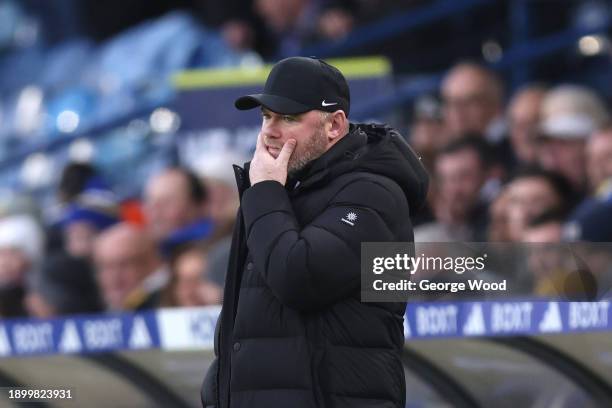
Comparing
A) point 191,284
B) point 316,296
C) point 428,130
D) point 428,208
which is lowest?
point 316,296

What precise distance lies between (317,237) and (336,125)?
0.36 meters

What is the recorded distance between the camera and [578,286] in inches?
199

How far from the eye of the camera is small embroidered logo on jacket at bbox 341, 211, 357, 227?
3795 mm

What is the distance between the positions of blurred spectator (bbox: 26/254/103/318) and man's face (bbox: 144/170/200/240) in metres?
0.50

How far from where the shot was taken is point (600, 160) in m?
7.36

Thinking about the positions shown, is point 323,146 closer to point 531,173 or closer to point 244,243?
point 244,243

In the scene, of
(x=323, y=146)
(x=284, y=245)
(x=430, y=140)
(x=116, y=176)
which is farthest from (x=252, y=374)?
(x=116, y=176)

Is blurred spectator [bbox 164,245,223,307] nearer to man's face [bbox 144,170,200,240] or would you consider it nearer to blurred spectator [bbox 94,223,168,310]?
blurred spectator [bbox 94,223,168,310]

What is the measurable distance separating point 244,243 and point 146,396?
1856mm

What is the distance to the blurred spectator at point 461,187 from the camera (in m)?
7.88

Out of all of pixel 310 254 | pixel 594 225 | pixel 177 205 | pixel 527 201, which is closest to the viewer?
pixel 310 254

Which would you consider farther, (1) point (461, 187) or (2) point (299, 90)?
(1) point (461, 187)

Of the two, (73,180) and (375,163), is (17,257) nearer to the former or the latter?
(73,180)

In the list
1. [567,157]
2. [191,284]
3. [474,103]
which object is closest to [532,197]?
[567,157]
